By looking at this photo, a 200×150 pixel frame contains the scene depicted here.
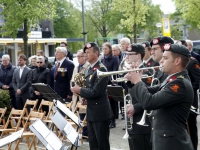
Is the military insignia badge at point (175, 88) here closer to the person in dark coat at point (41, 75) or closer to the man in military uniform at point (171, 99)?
the man in military uniform at point (171, 99)

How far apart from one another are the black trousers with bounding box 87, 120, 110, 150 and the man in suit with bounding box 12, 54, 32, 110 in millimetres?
4733

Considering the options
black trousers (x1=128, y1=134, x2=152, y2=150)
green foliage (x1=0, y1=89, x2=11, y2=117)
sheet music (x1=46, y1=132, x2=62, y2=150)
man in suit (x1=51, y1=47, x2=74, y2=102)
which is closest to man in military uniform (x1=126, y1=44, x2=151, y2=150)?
black trousers (x1=128, y1=134, x2=152, y2=150)

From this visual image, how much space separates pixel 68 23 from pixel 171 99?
49449mm

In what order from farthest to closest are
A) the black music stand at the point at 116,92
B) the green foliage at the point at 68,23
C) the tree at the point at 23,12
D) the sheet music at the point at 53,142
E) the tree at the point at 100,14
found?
the green foliage at the point at 68,23 → the tree at the point at 100,14 → the tree at the point at 23,12 → the black music stand at the point at 116,92 → the sheet music at the point at 53,142

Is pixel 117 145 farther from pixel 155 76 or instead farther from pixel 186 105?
pixel 186 105

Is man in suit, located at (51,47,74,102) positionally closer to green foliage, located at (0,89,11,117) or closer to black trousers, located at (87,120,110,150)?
green foliage, located at (0,89,11,117)

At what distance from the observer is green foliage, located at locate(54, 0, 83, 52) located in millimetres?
52094

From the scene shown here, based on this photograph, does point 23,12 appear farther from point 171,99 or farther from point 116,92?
point 171,99

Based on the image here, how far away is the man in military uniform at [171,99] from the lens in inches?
150

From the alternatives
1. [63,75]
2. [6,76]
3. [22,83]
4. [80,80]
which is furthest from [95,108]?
[6,76]

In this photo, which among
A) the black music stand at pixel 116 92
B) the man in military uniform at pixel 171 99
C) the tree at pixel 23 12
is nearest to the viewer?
the man in military uniform at pixel 171 99

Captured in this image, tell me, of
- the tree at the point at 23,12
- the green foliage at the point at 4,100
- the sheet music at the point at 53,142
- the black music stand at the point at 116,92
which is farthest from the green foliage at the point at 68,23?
the sheet music at the point at 53,142

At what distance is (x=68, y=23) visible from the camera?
2067 inches

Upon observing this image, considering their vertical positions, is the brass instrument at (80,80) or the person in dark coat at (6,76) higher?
the brass instrument at (80,80)
